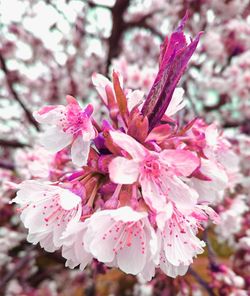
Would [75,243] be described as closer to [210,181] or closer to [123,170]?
[123,170]

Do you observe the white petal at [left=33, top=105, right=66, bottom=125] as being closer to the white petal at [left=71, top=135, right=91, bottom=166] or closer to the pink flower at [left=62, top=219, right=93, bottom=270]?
the white petal at [left=71, top=135, right=91, bottom=166]

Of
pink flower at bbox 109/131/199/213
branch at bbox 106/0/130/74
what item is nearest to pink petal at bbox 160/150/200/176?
pink flower at bbox 109/131/199/213

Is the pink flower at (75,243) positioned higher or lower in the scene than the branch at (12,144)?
higher

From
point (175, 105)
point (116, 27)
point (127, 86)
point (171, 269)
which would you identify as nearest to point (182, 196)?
point (171, 269)

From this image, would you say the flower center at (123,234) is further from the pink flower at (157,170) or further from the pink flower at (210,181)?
the pink flower at (210,181)

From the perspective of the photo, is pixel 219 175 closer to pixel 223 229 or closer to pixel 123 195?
pixel 123 195

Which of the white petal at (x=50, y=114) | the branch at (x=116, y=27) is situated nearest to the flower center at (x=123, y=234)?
the white petal at (x=50, y=114)

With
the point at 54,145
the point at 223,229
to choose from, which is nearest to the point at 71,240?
the point at 54,145
